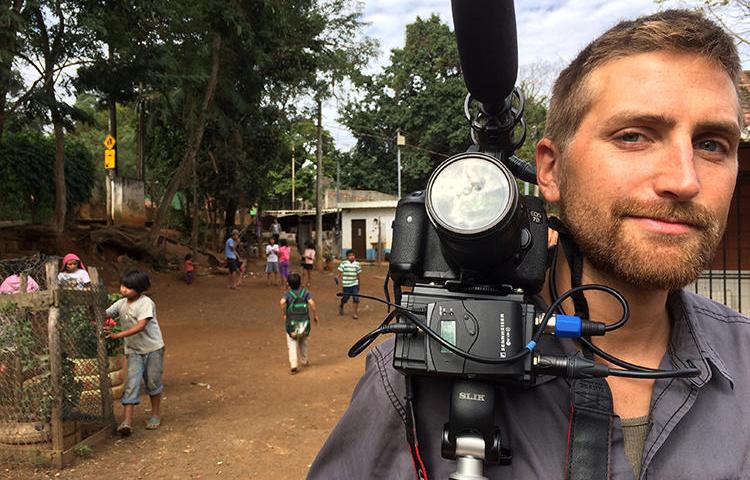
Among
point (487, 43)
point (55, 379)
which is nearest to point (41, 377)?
point (55, 379)

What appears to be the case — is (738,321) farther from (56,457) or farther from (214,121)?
(214,121)

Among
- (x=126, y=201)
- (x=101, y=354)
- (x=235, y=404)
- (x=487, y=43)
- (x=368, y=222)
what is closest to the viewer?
(x=487, y=43)

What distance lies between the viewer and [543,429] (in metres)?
1.11

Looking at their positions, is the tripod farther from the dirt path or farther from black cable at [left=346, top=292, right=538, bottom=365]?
the dirt path

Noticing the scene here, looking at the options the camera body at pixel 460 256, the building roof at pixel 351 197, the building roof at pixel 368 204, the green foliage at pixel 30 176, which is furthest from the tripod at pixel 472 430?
the building roof at pixel 351 197

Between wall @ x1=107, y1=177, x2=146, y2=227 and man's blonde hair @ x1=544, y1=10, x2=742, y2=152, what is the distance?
18.7 meters

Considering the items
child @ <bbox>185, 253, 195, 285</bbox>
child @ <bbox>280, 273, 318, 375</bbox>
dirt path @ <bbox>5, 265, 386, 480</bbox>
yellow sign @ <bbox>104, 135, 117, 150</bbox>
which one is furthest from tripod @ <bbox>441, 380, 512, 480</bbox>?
yellow sign @ <bbox>104, 135, 117, 150</bbox>

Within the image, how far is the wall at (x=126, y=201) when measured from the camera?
1792 cm

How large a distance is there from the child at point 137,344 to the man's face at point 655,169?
489 cm

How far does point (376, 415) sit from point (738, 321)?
0.96 m

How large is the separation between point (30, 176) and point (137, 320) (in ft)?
45.7

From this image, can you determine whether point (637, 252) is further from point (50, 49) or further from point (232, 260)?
point (232, 260)

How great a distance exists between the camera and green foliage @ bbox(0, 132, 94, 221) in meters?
16.2

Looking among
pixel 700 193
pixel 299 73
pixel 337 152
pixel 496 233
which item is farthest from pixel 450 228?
pixel 337 152
